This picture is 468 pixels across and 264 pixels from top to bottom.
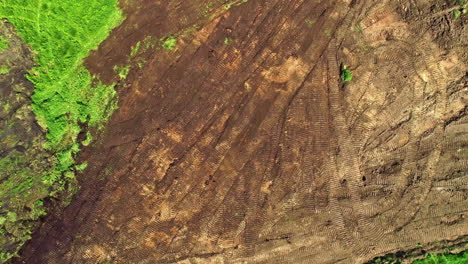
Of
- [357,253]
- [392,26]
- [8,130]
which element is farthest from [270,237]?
[8,130]

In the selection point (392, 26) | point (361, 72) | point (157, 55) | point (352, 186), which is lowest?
point (352, 186)

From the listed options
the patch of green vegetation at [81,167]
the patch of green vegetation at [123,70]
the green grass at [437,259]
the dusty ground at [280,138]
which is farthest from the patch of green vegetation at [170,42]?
the green grass at [437,259]

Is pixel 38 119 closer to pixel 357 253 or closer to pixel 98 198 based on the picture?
pixel 98 198

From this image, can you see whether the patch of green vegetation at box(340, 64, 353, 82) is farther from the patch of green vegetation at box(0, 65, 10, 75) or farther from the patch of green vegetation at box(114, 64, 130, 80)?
the patch of green vegetation at box(0, 65, 10, 75)

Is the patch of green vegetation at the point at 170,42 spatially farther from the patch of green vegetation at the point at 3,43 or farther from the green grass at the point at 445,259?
the green grass at the point at 445,259

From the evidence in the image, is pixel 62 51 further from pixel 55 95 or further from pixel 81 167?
pixel 81 167

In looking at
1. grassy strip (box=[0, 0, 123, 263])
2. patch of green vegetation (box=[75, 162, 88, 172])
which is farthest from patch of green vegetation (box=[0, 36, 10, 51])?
patch of green vegetation (box=[75, 162, 88, 172])
